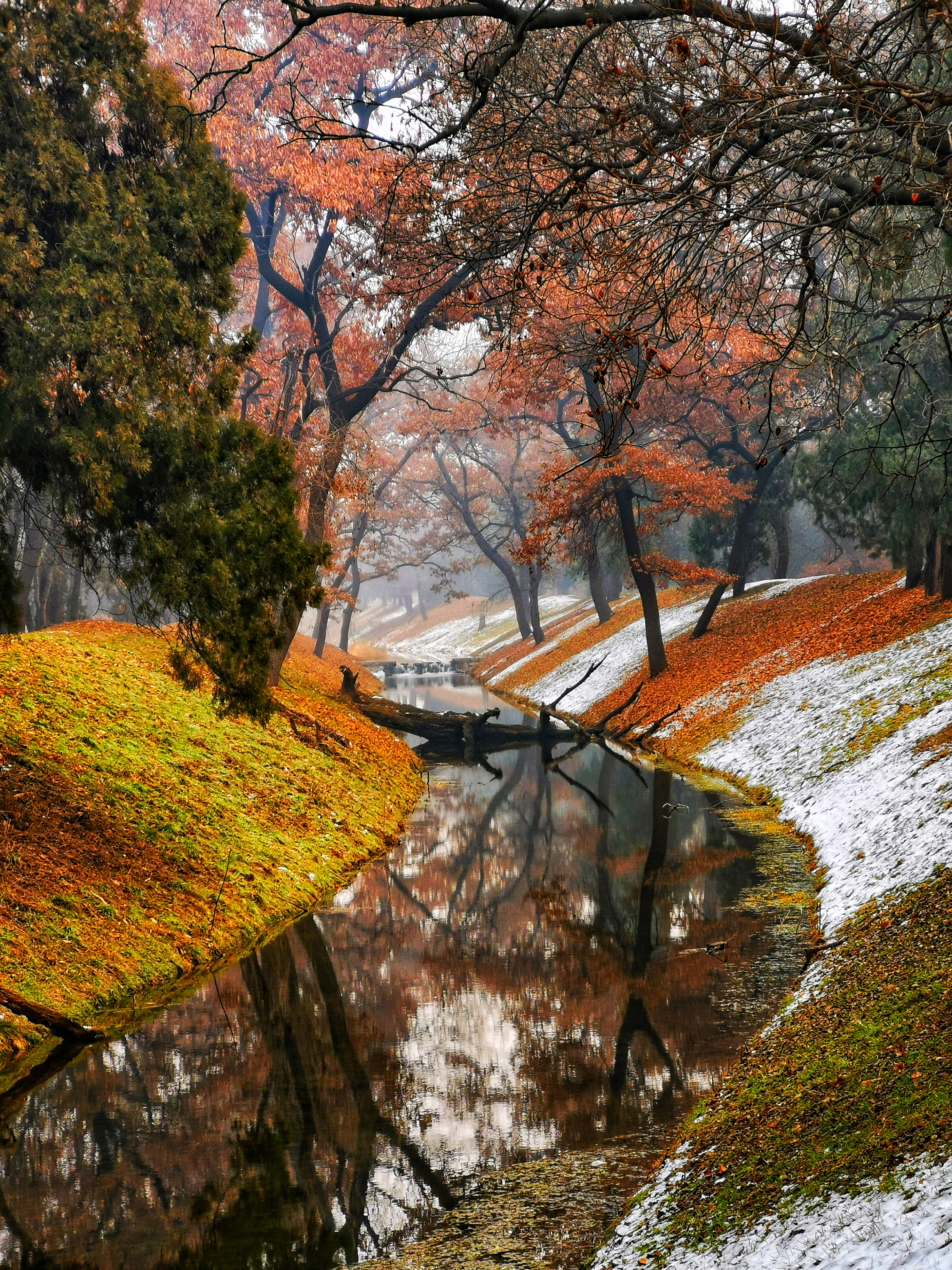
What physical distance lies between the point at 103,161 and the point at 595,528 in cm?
1749

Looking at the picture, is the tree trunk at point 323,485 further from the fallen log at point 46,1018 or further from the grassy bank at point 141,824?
the fallen log at point 46,1018

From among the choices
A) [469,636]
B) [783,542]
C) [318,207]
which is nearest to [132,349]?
[318,207]

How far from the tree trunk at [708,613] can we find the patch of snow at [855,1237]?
23707 mm

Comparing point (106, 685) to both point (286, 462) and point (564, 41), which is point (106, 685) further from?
point (564, 41)

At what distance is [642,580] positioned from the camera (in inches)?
1007

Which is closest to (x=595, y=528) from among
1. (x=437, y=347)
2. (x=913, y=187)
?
(x=437, y=347)

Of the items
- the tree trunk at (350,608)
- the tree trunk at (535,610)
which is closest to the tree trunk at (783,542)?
the tree trunk at (535,610)

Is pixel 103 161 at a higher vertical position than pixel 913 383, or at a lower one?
higher

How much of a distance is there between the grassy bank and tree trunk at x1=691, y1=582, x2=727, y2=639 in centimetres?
1321

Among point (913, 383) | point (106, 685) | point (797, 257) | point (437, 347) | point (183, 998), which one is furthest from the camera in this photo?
point (437, 347)

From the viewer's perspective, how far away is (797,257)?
21.5ft

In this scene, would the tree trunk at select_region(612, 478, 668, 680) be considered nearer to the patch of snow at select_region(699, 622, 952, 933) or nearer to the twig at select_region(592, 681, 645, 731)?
the twig at select_region(592, 681, 645, 731)

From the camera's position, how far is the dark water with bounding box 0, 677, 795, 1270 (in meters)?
5.70

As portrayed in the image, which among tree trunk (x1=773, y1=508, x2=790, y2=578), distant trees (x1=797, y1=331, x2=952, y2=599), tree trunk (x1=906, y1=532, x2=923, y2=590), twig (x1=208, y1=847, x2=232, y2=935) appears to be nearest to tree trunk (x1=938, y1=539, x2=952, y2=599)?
distant trees (x1=797, y1=331, x2=952, y2=599)
